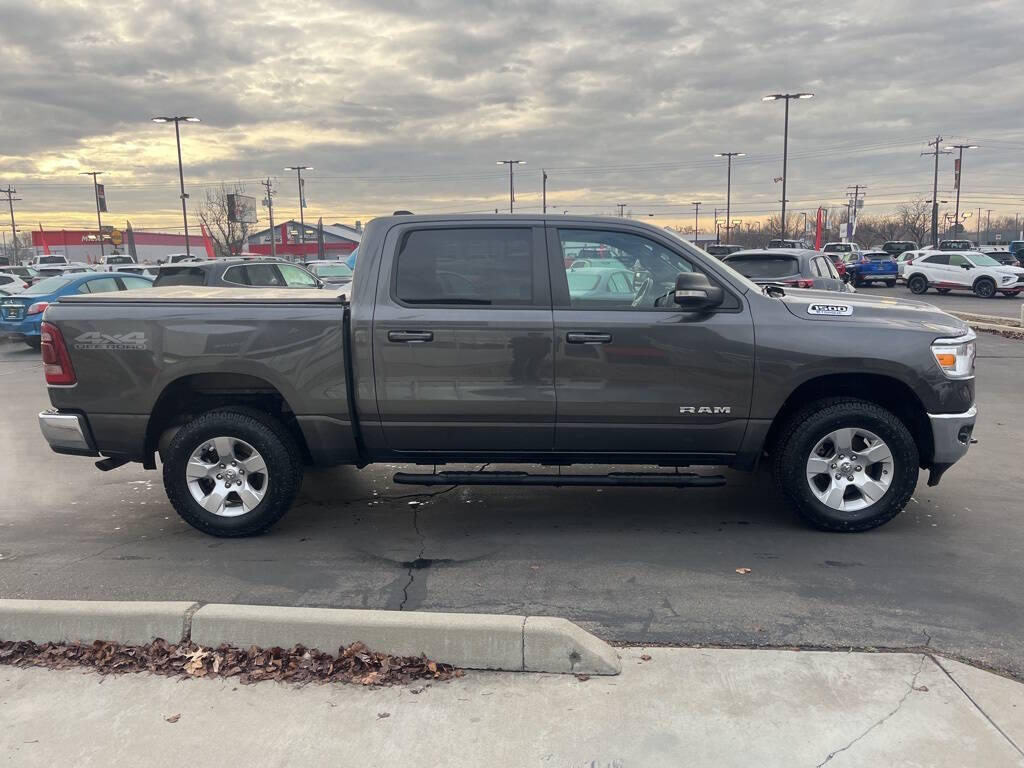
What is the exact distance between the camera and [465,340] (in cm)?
484

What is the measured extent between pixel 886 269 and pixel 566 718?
34767 millimetres

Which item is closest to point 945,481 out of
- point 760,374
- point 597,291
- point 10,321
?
point 760,374

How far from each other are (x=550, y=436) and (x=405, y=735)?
226 cm

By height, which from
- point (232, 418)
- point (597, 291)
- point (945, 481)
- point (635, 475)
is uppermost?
point (597, 291)

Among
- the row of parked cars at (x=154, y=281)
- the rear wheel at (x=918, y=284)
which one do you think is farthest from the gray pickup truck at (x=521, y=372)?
the rear wheel at (x=918, y=284)

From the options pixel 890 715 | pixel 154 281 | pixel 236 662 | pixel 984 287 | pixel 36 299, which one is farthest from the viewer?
pixel 984 287

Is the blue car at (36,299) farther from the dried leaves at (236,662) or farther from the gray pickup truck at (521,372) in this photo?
the dried leaves at (236,662)

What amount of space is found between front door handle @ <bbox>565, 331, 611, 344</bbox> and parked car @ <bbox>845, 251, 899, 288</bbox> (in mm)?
32446

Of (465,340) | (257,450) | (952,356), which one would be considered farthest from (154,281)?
(952,356)

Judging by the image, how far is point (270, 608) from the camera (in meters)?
3.71

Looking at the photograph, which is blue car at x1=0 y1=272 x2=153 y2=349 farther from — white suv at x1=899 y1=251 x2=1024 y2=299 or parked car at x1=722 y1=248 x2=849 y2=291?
white suv at x1=899 y1=251 x2=1024 y2=299

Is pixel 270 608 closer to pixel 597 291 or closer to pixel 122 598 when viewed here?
pixel 122 598

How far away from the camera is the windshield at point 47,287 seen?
635 inches

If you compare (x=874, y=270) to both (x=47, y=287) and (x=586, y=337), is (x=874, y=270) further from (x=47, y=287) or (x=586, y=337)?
(x=586, y=337)
